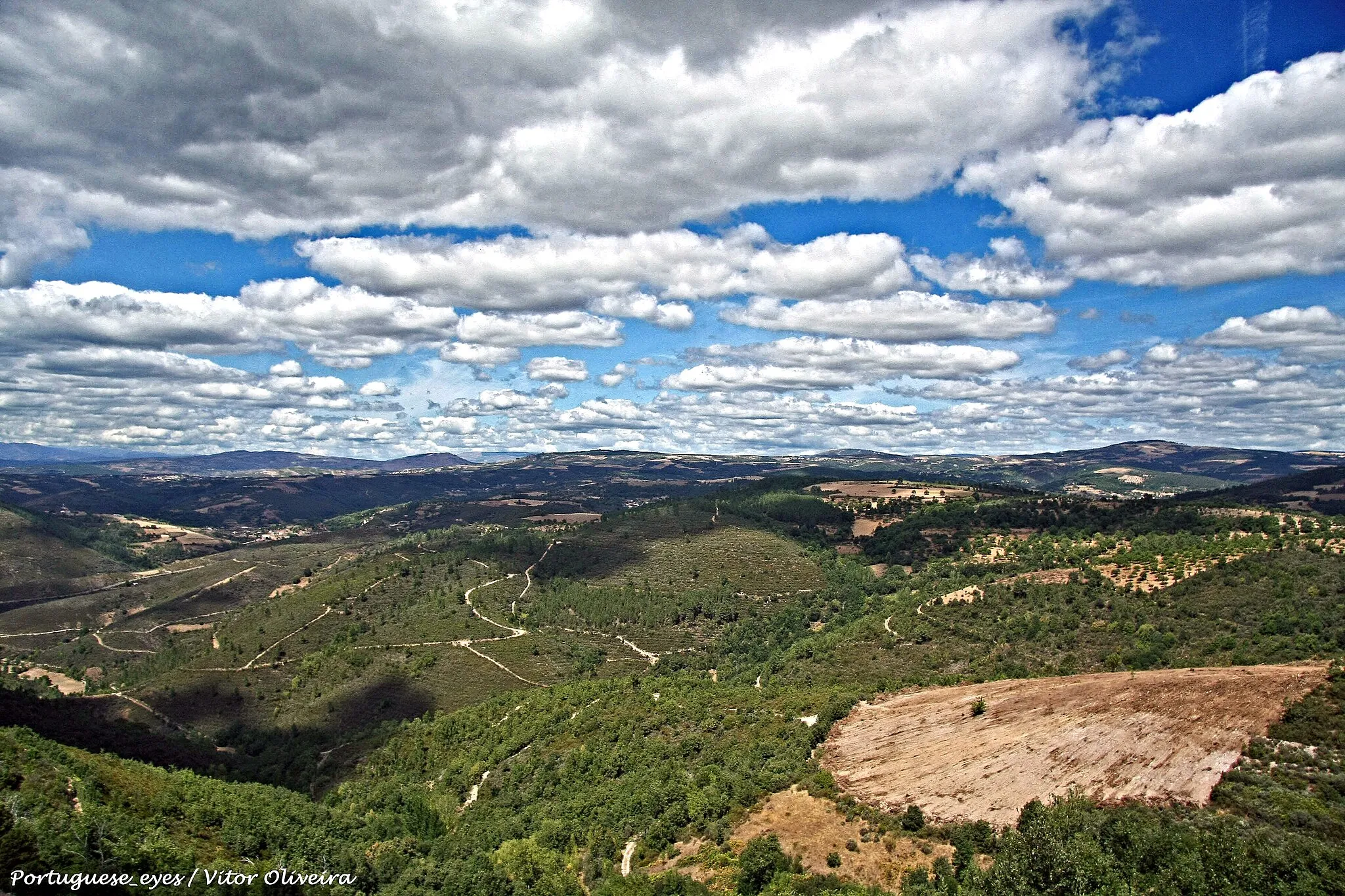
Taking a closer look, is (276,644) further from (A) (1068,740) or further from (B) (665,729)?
(A) (1068,740)

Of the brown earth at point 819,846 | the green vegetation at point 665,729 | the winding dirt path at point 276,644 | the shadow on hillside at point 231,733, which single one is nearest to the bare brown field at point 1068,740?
the green vegetation at point 665,729

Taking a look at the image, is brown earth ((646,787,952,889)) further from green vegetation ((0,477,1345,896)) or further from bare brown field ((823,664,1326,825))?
bare brown field ((823,664,1326,825))

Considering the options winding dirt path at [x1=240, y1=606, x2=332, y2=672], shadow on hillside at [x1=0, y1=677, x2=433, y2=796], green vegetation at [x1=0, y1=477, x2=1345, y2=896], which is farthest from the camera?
winding dirt path at [x1=240, y1=606, x2=332, y2=672]

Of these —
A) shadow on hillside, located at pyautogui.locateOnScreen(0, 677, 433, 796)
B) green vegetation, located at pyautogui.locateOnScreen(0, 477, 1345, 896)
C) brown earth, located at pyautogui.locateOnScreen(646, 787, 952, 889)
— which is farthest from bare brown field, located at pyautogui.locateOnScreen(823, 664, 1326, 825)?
shadow on hillside, located at pyautogui.locateOnScreen(0, 677, 433, 796)

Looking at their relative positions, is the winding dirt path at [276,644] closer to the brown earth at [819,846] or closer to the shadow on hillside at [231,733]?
the shadow on hillside at [231,733]

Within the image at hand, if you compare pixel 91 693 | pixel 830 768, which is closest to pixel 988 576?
pixel 830 768
